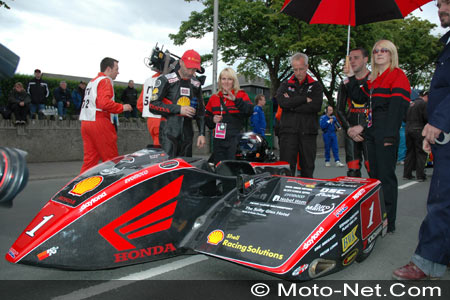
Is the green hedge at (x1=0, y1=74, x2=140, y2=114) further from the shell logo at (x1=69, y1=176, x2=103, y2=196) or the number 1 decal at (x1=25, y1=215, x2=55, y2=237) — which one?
the number 1 decal at (x1=25, y1=215, x2=55, y2=237)

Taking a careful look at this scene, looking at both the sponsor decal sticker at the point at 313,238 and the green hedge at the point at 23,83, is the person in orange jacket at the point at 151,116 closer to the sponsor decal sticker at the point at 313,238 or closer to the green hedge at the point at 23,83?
the sponsor decal sticker at the point at 313,238

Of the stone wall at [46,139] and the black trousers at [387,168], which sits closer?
the black trousers at [387,168]

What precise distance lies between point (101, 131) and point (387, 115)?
11.3 ft

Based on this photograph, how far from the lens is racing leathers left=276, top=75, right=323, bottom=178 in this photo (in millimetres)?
4617

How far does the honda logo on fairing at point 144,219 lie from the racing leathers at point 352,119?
7.90 ft

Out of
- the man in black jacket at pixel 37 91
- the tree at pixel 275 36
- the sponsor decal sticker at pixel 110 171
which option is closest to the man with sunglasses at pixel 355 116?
the sponsor decal sticker at pixel 110 171

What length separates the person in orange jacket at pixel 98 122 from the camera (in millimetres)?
5121

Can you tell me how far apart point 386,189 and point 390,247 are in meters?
0.62

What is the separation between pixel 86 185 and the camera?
2672mm

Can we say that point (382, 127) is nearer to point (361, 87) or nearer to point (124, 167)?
point (361, 87)

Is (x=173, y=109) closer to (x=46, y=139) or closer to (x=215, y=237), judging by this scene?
(x=215, y=237)

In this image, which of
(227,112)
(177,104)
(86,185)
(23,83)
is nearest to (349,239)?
(86,185)

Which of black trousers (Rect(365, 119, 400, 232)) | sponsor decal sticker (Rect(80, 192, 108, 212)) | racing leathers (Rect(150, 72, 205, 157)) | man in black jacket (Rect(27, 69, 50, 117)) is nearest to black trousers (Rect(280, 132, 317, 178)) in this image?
black trousers (Rect(365, 119, 400, 232))

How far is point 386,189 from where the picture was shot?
3.88m
